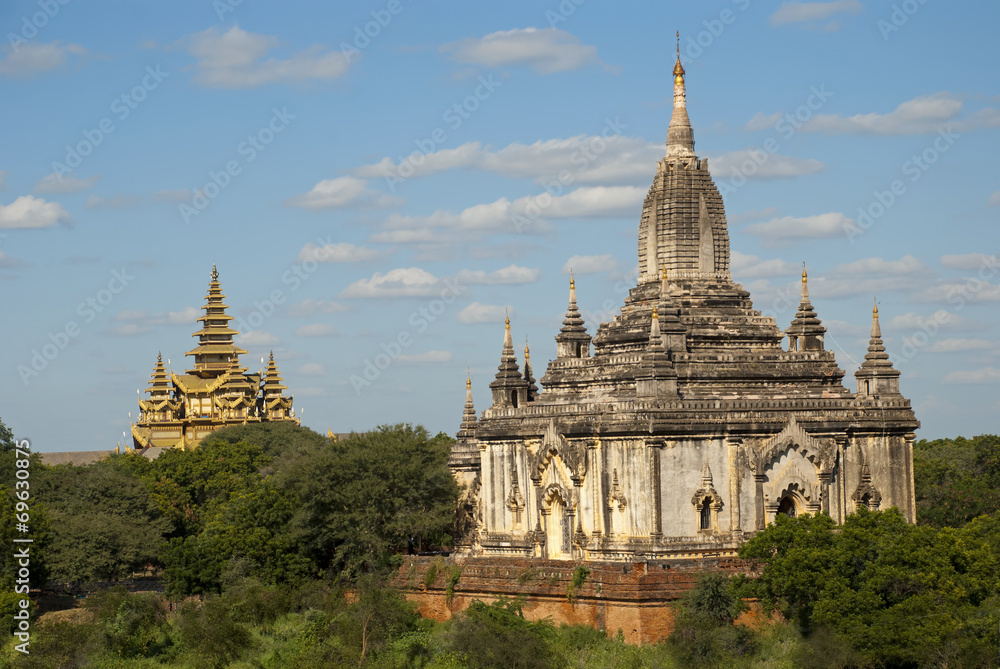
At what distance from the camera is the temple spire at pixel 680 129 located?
62.5 meters

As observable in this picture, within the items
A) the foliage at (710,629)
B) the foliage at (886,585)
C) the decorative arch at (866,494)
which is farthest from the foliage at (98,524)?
the decorative arch at (866,494)

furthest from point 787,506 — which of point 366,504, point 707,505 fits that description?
point 366,504

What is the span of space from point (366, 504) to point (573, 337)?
30.3ft

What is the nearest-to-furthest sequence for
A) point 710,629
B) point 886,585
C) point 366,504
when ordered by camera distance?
point 886,585 → point 710,629 → point 366,504

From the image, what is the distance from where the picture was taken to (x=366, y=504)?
61312mm

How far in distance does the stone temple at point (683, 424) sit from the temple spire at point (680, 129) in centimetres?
5

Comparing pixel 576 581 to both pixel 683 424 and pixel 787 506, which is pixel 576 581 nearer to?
pixel 683 424

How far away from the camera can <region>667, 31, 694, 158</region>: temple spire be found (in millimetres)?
62469

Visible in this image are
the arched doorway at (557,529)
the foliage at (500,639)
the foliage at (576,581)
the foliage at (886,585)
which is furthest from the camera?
the arched doorway at (557,529)

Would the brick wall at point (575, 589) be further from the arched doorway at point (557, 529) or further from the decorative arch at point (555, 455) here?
the decorative arch at point (555, 455)

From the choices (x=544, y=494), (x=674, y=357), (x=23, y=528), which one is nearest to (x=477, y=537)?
(x=544, y=494)

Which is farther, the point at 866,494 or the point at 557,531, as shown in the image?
the point at 557,531

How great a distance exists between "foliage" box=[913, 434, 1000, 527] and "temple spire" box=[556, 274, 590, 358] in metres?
16.4

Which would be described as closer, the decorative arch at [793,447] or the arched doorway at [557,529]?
the decorative arch at [793,447]
